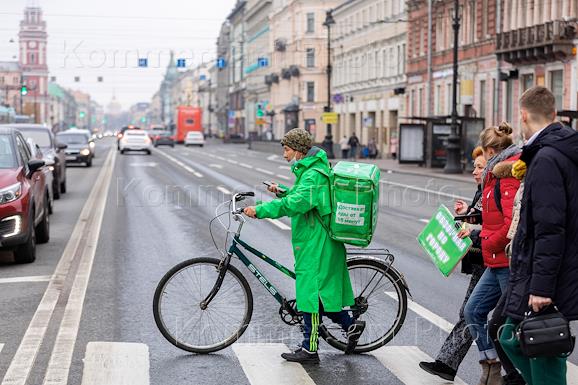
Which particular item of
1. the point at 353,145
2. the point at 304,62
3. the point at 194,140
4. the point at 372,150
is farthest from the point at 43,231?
the point at 304,62

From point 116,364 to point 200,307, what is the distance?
2.73 feet

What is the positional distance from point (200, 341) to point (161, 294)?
1.45 ft

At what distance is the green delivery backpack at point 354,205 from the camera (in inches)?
285

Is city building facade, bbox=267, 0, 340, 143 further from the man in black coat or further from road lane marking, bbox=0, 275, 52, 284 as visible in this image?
the man in black coat

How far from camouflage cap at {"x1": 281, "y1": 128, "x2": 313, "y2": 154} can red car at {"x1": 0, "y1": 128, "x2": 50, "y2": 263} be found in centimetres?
573

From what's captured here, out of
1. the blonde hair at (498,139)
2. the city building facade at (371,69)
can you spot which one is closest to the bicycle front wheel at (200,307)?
→ the blonde hair at (498,139)

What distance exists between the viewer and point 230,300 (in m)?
7.86

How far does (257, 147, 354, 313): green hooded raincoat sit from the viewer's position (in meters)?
7.35

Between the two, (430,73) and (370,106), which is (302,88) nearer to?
(370,106)

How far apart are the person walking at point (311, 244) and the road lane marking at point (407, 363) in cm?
51

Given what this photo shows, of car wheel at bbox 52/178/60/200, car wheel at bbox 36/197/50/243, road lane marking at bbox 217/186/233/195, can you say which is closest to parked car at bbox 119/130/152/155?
road lane marking at bbox 217/186/233/195

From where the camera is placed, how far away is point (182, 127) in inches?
4102

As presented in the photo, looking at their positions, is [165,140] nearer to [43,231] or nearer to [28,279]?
[43,231]

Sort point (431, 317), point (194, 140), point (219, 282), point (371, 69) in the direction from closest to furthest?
point (219, 282)
point (431, 317)
point (371, 69)
point (194, 140)
